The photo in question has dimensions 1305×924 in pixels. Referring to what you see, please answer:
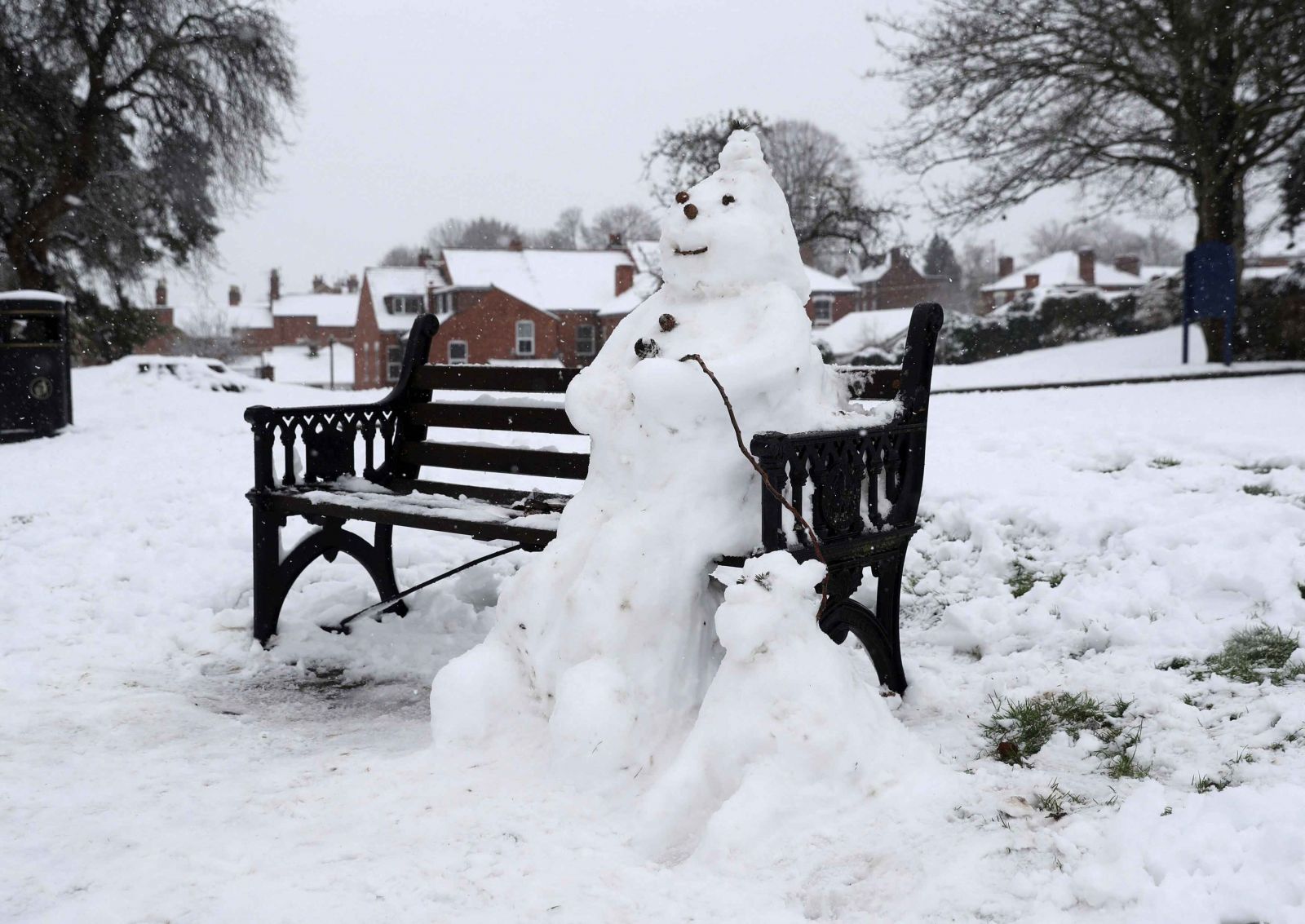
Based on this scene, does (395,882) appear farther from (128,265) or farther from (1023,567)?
(128,265)

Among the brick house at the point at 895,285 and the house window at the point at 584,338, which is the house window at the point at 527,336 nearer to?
the house window at the point at 584,338

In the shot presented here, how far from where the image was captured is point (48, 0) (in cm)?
1903

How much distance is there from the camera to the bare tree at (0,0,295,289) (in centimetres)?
1930

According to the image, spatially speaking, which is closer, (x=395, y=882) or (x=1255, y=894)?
(x=1255, y=894)

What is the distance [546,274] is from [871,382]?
1635 inches

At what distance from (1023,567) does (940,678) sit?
1237mm

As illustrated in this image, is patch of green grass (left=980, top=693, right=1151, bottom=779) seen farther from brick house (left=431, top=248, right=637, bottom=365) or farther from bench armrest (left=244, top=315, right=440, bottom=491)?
brick house (left=431, top=248, right=637, bottom=365)

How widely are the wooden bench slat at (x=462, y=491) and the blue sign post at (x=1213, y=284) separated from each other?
13.0 m

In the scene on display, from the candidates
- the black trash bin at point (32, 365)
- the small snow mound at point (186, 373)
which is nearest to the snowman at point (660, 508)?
the black trash bin at point (32, 365)

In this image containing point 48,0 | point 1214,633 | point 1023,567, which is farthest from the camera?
point 48,0

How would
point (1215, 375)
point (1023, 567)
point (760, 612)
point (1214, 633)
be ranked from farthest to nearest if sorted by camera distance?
point (1215, 375) → point (1023, 567) → point (1214, 633) → point (760, 612)

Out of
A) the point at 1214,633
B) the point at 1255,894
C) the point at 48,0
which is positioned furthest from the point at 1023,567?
the point at 48,0

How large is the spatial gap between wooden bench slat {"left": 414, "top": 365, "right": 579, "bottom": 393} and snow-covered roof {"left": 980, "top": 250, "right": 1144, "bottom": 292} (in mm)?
53133

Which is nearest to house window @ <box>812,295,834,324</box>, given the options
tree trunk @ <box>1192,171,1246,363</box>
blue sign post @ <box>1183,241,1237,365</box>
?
tree trunk @ <box>1192,171,1246,363</box>
